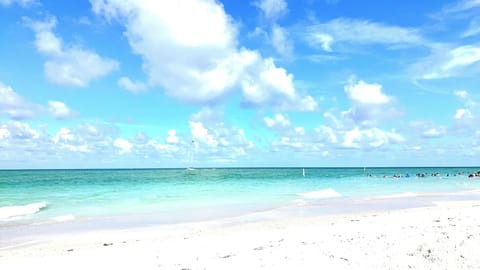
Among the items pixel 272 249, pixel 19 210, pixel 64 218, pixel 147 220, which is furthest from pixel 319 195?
pixel 272 249

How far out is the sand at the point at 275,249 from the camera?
863 cm

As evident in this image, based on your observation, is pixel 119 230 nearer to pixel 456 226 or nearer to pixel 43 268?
pixel 43 268

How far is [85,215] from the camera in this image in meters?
21.5

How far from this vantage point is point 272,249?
33.6 ft

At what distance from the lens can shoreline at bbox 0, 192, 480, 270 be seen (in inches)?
341

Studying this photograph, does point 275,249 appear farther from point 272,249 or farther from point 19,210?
point 19,210

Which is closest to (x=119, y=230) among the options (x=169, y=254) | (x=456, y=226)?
(x=169, y=254)

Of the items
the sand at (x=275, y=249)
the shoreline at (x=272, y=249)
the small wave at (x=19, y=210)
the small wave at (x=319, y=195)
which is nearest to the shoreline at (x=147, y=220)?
the shoreline at (x=272, y=249)

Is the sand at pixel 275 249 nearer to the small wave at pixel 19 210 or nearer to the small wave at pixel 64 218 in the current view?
the small wave at pixel 64 218

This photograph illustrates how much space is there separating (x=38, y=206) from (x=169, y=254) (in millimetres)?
19364

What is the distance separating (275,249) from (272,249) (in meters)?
0.09

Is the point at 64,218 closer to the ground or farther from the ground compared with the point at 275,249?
closer to the ground

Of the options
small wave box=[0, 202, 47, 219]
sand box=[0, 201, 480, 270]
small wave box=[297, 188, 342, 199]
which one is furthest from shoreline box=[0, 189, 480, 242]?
small wave box=[297, 188, 342, 199]

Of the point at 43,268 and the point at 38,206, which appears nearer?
the point at 43,268
